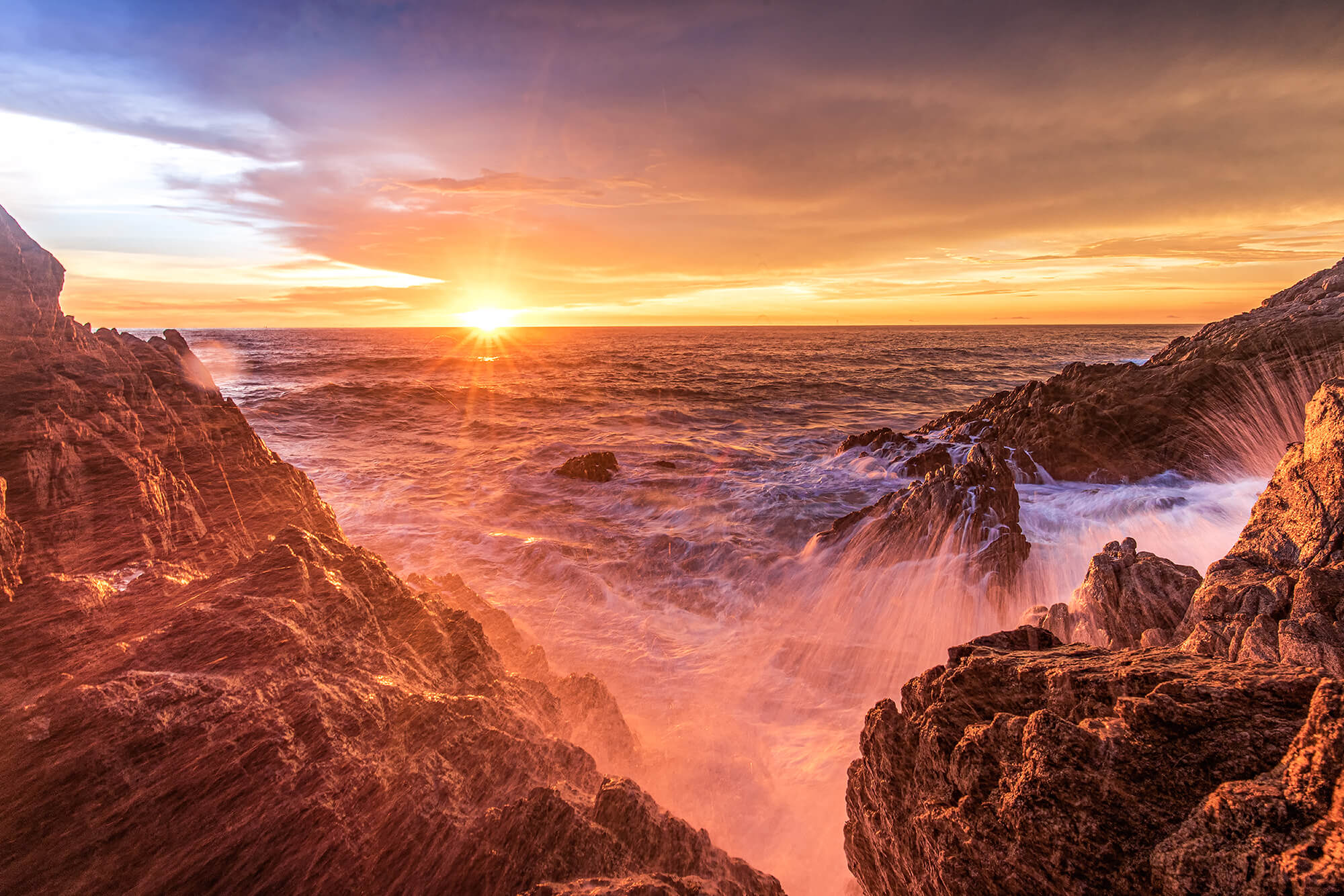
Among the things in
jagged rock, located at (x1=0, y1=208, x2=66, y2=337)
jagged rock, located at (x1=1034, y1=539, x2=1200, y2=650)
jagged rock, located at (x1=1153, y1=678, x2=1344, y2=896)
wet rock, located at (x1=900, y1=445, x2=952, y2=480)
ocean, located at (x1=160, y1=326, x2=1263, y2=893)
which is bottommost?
ocean, located at (x1=160, y1=326, x2=1263, y2=893)

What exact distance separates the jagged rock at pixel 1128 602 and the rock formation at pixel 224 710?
169 inches

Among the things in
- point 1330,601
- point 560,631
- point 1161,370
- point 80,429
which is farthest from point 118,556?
point 1161,370

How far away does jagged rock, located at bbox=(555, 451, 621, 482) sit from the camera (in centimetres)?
1858

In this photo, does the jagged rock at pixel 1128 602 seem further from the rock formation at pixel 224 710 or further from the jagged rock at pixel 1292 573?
the rock formation at pixel 224 710

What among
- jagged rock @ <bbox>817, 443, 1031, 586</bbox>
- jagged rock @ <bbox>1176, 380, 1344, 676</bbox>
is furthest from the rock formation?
jagged rock @ <bbox>817, 443, 1031, 586</bbox>

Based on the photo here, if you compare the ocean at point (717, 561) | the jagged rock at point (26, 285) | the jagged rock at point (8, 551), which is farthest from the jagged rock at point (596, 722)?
the jagged rock at point (26, 285)

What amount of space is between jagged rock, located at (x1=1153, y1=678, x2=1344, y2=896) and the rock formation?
2318 mm

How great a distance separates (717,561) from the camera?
12094 millimetres

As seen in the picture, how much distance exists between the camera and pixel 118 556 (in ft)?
14.1

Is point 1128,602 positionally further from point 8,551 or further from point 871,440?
point 871,440

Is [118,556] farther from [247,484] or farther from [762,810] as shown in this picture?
[762,810]

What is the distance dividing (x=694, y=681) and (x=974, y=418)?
19.0m

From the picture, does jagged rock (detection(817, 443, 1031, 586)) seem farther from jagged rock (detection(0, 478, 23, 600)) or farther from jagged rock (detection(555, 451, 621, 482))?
jagged rock (detection(0, 478, 23, 600))

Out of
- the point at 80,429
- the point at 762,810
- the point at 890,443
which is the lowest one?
the point at 762,810
